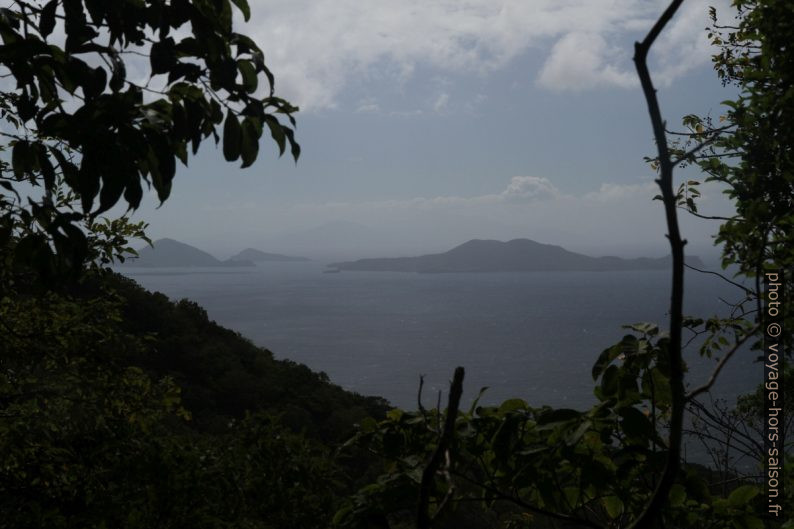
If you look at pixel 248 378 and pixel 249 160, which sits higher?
pixel 249 160

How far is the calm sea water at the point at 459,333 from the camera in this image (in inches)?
2785

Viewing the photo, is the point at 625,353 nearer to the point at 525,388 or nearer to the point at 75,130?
the point at 75,130

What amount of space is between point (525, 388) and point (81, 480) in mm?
67715

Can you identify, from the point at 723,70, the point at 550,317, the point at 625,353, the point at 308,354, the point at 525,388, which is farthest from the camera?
the point at 550,317

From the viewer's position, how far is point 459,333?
11388 cm

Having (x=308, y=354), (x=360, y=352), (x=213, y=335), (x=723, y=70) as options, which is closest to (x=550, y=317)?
(x=360, y=352)

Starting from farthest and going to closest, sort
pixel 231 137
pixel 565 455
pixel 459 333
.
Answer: pixel 459 333, pixel 231 137, pixel 565 455

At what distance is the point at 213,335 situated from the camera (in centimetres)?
2967

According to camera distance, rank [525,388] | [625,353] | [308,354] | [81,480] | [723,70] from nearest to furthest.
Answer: [625,353]
[81,480]
[723,70]
[525,388]
[308,354]

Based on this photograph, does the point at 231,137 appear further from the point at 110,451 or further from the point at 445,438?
the point at 110,451

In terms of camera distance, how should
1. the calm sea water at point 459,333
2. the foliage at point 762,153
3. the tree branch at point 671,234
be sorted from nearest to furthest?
the tree branch at point 671,234 < the foliage at point 762,153 < the calm sea water at point 459,333

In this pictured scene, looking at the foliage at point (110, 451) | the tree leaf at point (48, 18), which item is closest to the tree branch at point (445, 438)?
the tree leaf at point (48, 18)

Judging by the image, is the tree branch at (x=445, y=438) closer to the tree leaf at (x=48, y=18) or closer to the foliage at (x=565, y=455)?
the foliage at (x=565, y=455)

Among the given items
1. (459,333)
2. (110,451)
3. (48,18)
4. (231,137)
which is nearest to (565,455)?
(231,137)
